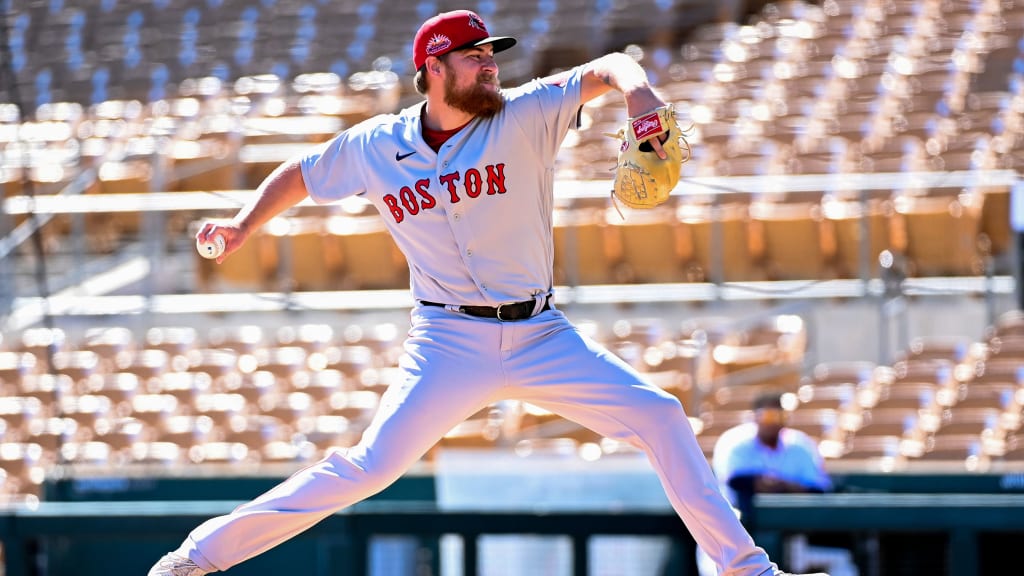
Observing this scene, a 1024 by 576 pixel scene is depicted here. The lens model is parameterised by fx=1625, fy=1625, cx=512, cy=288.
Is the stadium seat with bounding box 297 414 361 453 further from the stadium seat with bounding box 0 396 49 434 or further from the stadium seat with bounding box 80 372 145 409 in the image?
the stadium seat with bounding box 0 396 49 434

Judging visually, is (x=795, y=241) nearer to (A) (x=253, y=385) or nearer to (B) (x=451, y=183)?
(A) (x=253, y=385)

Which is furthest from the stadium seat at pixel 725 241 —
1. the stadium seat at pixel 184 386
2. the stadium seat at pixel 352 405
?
the stadium seat at pixel 184 386

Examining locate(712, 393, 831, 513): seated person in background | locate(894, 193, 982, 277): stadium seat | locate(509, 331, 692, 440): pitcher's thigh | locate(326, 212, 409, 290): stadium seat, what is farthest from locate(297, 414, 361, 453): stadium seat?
locate(509, 331, 692, 440): pitcher's thigh

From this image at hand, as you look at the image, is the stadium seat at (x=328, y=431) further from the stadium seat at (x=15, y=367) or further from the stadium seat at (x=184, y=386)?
the stadium seat at (x=15, y=367)

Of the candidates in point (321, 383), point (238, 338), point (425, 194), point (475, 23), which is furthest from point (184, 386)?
point (475, 23)

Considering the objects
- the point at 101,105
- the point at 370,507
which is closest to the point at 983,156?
the point at 370,507

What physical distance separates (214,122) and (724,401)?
19.5 ft

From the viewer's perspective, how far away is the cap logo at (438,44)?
3.91 meters

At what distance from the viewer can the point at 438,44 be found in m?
3.92

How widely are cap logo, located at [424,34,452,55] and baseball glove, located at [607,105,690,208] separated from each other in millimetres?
498

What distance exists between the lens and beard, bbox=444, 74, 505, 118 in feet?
13.0

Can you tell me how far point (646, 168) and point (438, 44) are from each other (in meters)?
0.62

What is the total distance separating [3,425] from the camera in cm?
1004

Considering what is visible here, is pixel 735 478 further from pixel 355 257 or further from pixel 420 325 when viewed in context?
pixel 355 257
